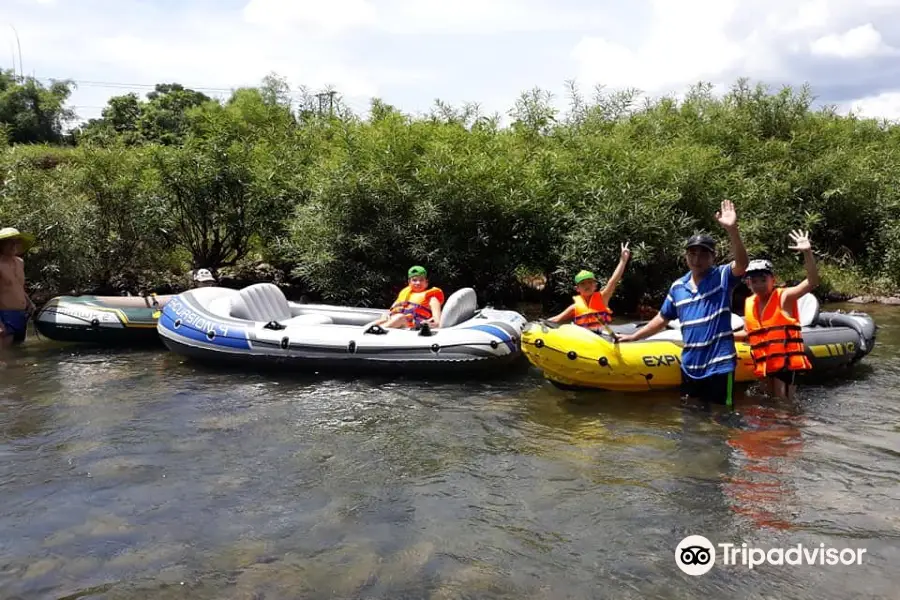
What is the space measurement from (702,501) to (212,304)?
5.38m

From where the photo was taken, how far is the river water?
3076 mm

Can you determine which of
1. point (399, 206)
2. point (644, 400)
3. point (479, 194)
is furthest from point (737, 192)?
point (644, 400)

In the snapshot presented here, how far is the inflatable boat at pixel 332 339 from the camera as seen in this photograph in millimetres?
6441

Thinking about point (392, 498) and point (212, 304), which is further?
point (212, 304)

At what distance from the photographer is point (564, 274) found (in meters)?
10.3

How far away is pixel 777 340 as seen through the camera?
4762mm

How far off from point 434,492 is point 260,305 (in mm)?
4108

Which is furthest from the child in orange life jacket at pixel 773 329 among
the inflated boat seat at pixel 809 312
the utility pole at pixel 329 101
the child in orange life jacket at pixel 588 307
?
the utility pole at pixel 329 101

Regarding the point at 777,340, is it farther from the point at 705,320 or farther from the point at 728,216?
the point at 728,216

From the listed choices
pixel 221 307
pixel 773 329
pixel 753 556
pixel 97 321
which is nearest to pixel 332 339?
pixel 221 307

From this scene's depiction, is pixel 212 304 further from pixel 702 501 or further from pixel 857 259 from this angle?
pixel 857 259

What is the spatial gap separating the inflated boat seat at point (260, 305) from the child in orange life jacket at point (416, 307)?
4.05 ft

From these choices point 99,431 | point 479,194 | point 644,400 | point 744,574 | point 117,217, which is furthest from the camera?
point 117,217

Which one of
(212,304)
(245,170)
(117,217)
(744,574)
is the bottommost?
(744,574)
